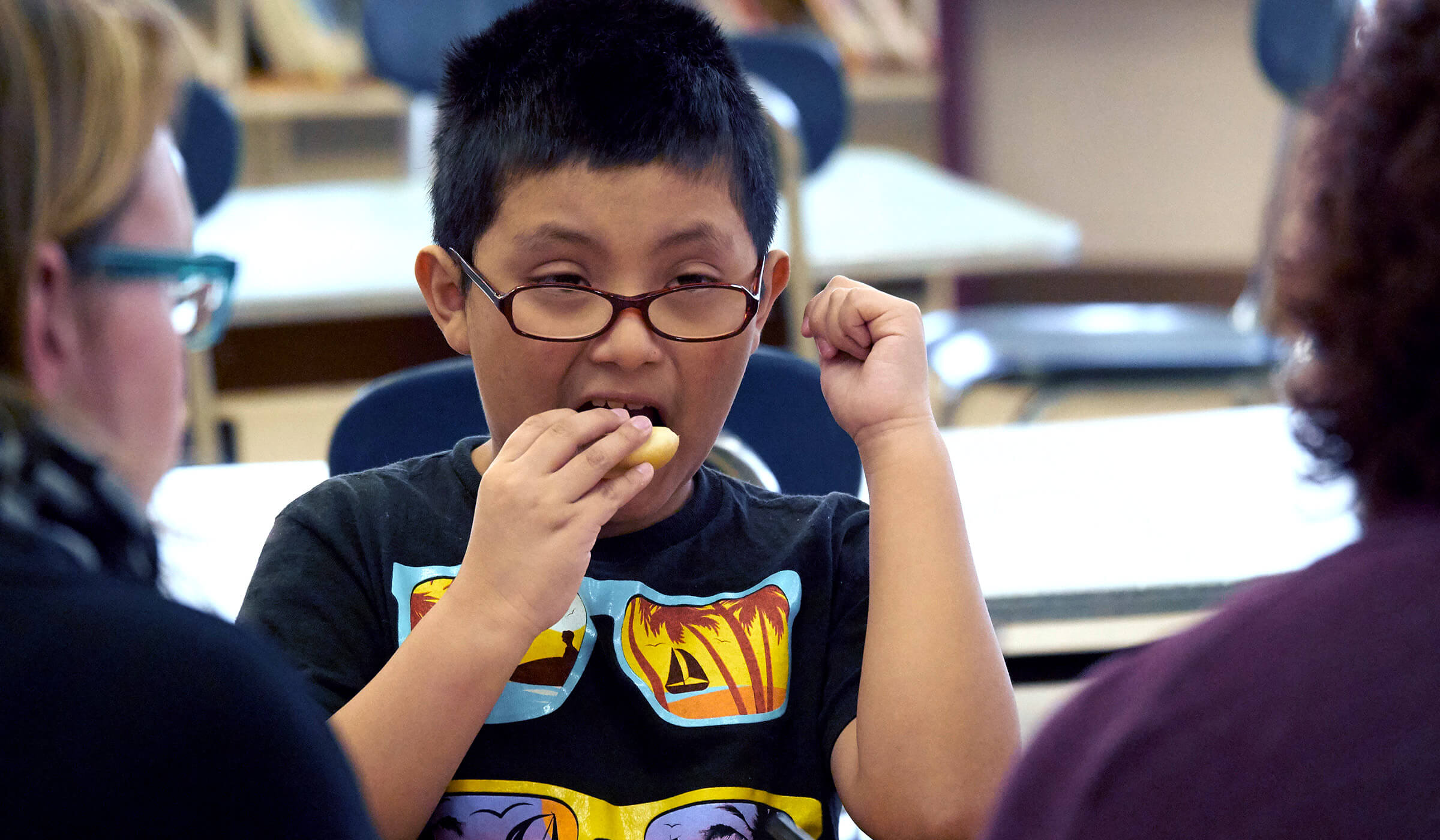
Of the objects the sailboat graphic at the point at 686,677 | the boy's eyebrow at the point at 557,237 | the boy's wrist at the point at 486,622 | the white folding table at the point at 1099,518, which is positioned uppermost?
the boy's eyebrow at the point at 557,237

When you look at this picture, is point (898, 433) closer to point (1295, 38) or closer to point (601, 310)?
point (601, 310)

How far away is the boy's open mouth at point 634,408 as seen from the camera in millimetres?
937

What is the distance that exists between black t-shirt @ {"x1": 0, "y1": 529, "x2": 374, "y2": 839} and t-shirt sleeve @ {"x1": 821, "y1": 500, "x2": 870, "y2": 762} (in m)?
0.46

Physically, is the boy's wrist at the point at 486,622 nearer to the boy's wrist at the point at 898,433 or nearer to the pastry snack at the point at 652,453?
the pastry snack at the point at 652,453

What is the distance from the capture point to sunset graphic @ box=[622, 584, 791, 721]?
918 millimetres

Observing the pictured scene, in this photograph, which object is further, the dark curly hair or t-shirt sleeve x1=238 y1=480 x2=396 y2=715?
t-shirt sleeve x1=238 y1=480 x2=396 y2=715

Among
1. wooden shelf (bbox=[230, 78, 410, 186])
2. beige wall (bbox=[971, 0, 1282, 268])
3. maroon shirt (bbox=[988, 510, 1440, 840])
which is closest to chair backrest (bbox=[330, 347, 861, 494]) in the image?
maroon shirt (bbox=[988, 510, 1440, 840])

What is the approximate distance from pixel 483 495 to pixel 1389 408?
1.78ft

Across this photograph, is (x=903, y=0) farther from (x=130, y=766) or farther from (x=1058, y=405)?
(x=130, y=766)

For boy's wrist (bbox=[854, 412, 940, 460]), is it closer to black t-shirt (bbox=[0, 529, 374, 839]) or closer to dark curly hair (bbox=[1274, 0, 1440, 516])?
dark curly hair (bbox=[1274, 0, 1440, 516])

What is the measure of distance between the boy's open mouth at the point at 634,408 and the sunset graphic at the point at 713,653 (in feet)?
0.42

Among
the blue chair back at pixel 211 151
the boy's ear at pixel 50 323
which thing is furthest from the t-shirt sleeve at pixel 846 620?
the blue chair back at pixel 211 151

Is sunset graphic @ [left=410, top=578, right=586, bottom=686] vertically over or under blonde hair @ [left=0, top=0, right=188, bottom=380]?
under

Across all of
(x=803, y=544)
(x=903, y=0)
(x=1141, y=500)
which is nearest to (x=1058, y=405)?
(x=903, y=0)
